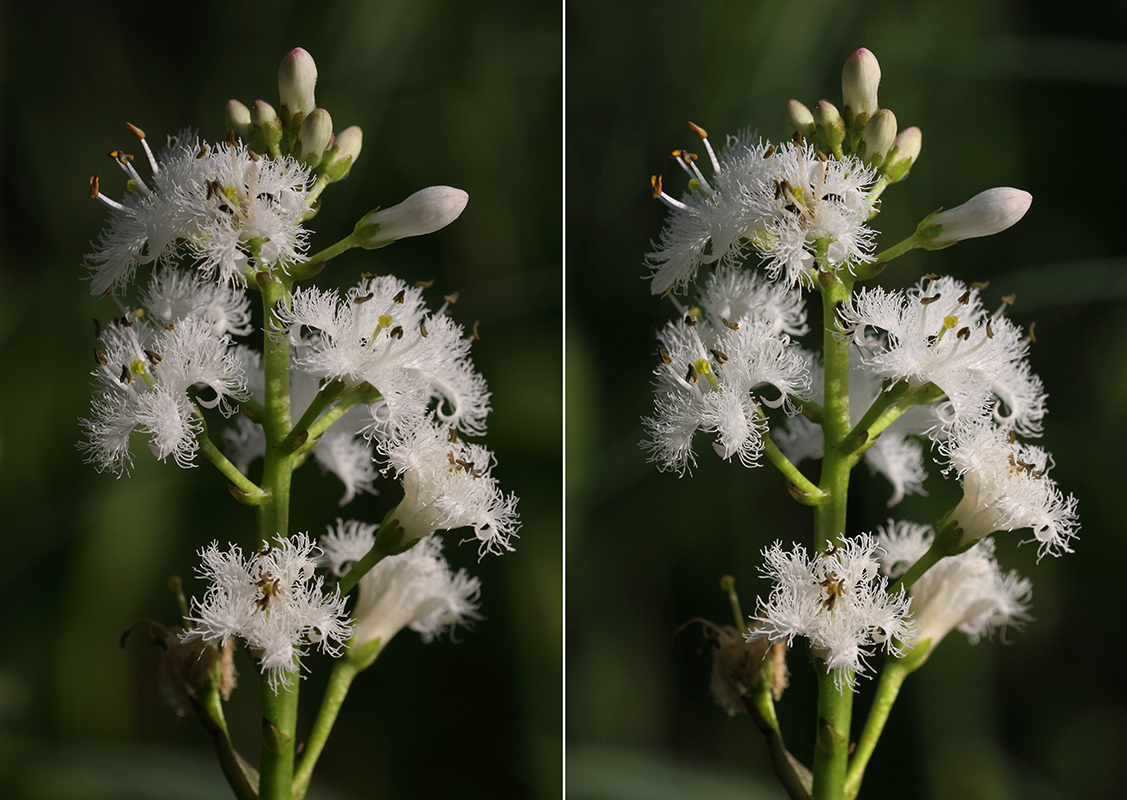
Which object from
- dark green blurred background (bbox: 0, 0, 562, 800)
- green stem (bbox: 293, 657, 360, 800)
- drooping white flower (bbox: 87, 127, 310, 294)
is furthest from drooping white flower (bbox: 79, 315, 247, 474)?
dark green blurred background (bbox: 0, 0, 562, 800)

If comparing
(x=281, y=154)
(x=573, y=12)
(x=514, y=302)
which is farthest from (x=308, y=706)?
(x=573, y=12)

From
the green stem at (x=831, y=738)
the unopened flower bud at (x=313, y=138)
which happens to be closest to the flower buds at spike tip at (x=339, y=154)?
the unopened flower bud at (x=313, y=138)

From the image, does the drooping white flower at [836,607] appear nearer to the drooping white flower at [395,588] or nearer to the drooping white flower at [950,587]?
the drooping white flower at [950,587]

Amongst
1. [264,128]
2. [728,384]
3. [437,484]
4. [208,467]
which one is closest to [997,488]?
[728,384]

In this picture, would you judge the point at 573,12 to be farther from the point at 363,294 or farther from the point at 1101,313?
the point at 1101,313

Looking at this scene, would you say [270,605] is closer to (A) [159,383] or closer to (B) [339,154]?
(A) [159,383]

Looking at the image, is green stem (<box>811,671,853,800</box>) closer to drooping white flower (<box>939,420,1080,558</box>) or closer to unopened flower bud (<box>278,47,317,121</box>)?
drooping white flower (<box>939,420,1080,558</box>)
